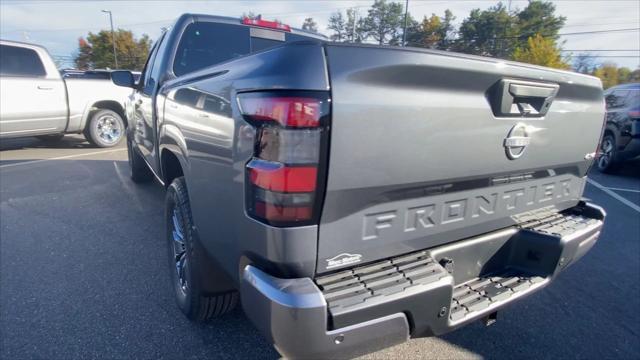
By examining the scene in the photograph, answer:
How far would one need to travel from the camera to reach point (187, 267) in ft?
7.30

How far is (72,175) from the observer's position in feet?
20.5

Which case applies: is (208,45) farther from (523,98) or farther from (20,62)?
(20,62)

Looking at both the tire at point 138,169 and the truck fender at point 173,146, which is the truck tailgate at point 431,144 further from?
the tire at point 138,169

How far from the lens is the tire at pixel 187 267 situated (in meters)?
2.13

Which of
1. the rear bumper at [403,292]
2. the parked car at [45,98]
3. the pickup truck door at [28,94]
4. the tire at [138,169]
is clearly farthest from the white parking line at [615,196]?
the pickup truck door at [28,94]

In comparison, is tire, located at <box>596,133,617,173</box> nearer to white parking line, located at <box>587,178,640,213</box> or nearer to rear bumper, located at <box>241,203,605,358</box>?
white parking line, located at <box>587,178,640,213</box>

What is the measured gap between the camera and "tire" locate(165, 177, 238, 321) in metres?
2.13

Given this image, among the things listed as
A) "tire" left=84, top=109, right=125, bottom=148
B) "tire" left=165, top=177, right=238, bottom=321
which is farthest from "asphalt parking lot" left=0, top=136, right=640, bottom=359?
Answer: "tire" left=84, top=109, right=125, bottom=148

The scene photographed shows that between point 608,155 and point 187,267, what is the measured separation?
27.7ft

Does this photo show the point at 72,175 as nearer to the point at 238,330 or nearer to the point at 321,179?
the point at 238,330

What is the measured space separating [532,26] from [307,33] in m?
59.2

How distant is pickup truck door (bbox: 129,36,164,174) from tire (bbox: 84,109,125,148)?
477 centimetres

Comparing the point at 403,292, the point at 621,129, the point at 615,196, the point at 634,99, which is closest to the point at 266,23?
the point at 403,292

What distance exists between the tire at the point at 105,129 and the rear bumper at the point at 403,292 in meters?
8.76
